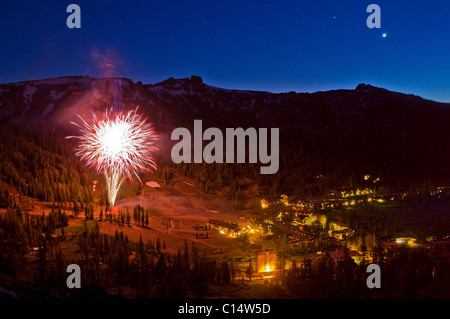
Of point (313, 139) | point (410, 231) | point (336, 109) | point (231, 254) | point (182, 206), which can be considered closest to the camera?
point (231, 254)

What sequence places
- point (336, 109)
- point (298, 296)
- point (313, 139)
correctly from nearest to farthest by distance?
point (298, 296)
point (313, 139)
point (336, 109)

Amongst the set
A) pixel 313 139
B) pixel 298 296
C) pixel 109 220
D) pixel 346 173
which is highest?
pixel 313 139

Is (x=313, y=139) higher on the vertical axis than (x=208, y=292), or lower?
higher

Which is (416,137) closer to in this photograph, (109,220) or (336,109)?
(336,109)

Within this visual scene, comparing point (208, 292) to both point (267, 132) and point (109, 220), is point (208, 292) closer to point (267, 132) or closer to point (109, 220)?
point (109, 220)

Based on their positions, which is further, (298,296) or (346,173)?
(346,173)

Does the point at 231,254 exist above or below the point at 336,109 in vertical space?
below
